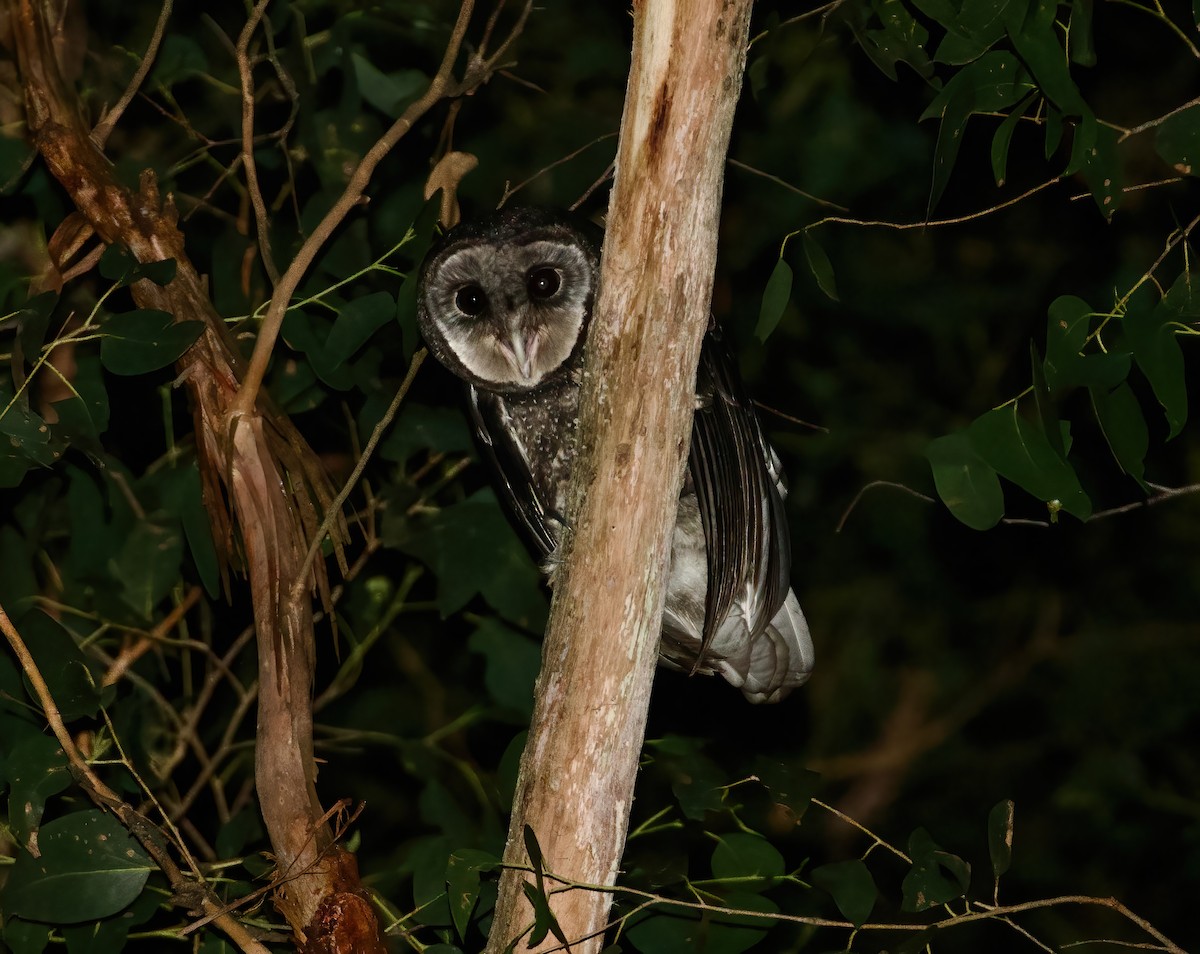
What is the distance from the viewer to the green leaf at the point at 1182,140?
4.66 ft

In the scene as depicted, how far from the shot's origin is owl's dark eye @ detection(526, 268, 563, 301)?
7.91 ft

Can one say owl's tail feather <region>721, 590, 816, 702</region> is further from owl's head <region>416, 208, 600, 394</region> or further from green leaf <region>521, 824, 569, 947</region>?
green leaf <region>521, 824, 569, 947</region>

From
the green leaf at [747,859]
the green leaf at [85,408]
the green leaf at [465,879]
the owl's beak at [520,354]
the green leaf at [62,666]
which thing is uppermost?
the green leaf at [85,408]

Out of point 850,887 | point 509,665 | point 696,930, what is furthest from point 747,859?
point 509,665

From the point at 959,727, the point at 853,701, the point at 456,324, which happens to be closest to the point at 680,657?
the point at 456,324

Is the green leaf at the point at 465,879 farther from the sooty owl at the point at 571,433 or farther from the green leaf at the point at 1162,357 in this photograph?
the green leaf at the point at 1162,357

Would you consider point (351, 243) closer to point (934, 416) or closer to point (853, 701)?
point (934, 416)

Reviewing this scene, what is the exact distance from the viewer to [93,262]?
6.30 ft

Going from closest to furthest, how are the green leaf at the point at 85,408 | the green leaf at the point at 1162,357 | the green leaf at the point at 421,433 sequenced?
the green leaf at the point at 1162,357 < the green leaf at the point at 85,408 < the green leaf at the point at 421,433

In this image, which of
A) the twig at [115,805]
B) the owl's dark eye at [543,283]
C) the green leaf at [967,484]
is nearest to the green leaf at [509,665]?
the twig at [115,805]

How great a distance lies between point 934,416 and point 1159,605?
117cm

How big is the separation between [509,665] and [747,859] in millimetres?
572

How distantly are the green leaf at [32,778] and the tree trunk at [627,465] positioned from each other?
26.1 inches

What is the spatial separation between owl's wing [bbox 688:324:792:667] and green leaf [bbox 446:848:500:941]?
671 millimetres
